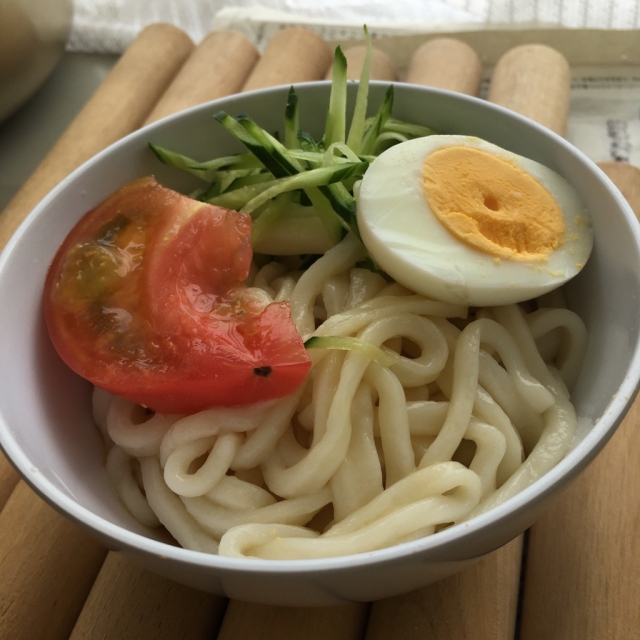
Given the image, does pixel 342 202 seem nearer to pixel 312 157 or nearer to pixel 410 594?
pixel 312 157

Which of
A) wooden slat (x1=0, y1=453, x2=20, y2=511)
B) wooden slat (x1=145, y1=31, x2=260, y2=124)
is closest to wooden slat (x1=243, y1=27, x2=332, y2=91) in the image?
wooden slat (x1=145, y1=31, x2=260, y2=124)

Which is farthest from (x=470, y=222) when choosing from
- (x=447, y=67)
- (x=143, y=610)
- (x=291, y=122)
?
(x=447, y=67)

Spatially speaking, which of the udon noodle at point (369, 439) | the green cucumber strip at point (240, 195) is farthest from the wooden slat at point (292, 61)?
the udon noodle at point (369, 439)

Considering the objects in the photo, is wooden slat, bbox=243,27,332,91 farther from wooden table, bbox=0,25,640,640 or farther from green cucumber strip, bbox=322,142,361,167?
wooden table, bbox=0,25,640,640

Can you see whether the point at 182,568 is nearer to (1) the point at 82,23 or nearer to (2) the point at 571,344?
(2) the point at 571,344

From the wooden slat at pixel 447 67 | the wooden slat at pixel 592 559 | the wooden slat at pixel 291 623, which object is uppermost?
the wooden slat at pixel 447 67

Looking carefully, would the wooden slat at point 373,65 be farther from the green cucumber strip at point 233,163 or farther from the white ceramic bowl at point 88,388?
the green cucumber strip at point 233,163
